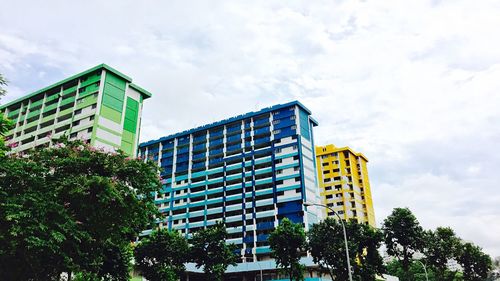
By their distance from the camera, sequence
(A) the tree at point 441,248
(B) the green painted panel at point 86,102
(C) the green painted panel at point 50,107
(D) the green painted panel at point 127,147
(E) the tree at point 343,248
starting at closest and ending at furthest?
(E) the tree at point 343,248 < (A) the tree at point 441,248 < (D) the green painted panel at point 127,147 < (B) the green painted panel at point 86,102 < (C) the green painted panel at point 50,107

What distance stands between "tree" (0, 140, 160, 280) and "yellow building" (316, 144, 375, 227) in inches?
3062

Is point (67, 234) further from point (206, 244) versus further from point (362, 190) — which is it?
point (362, 190)

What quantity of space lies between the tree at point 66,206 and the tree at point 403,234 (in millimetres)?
35764

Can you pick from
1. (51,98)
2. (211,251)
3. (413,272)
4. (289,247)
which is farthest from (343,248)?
(51,98)

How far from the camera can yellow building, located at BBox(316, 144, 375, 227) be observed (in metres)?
96.8

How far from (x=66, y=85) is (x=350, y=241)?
57.0 meters

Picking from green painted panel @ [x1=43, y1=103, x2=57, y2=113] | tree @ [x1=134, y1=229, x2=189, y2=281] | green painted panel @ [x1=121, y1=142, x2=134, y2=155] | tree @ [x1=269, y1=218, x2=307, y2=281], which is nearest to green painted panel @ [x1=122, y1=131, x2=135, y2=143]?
green painted panel @ [x1=121, y1=142, x2=134, y2=155]

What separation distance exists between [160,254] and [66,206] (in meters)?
27.2

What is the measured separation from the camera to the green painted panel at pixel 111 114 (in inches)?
2488

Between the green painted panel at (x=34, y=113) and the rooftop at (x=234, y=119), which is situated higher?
the rooftop at (x=234, y=119)

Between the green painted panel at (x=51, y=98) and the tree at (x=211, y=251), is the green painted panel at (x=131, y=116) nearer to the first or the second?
the green painted panel at (x=51, y=98)

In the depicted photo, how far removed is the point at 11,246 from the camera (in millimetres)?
18156

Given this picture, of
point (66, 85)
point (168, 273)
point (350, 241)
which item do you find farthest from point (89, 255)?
point (66, 85)

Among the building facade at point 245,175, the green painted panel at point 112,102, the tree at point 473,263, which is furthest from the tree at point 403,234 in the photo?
the green painted panel at point 112,102
